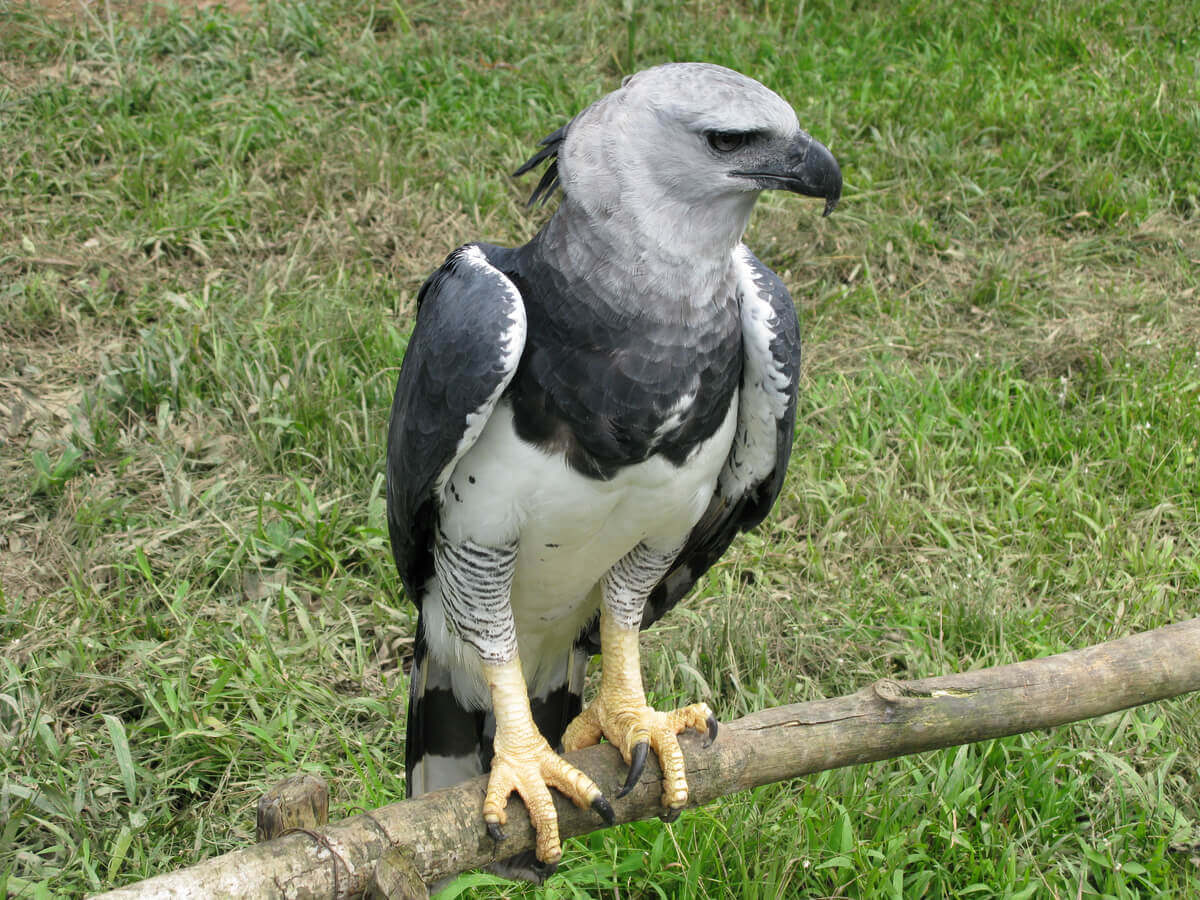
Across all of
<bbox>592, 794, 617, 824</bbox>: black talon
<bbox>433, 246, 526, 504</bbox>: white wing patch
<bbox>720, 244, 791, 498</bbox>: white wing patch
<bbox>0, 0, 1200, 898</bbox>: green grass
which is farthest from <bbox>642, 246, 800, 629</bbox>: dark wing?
<bbox>0, 0, 1200, 898</bbox>: green grass

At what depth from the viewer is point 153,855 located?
3.39 metres

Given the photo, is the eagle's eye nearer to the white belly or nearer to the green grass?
the white belly

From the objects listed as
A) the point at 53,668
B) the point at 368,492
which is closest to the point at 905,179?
the point at 368,492

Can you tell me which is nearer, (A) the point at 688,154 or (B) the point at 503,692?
(A) the point at 688,154

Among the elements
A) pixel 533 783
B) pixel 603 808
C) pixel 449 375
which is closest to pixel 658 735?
pixel 603 808

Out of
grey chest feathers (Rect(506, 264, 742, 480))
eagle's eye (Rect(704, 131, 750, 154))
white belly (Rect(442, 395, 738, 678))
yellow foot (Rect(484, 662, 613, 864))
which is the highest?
eagle's eye (Rect(704, 131, 750, 154))

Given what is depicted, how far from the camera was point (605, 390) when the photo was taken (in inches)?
97.9

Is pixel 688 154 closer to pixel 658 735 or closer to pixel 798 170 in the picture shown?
pixel 798 170

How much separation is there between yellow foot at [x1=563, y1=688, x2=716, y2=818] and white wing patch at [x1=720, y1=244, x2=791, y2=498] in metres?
0.63

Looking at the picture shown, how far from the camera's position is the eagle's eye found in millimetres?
2441

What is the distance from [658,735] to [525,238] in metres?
3.79

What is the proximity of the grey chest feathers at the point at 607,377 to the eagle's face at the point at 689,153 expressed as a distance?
0.20 meters

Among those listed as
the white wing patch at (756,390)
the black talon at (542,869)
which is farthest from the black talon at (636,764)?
the white wing patch at (756,390)

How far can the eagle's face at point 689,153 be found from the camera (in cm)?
244
